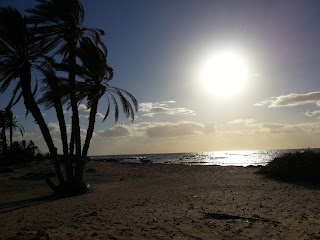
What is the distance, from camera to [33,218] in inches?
327

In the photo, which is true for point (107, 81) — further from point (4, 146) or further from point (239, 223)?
point (4, 146)

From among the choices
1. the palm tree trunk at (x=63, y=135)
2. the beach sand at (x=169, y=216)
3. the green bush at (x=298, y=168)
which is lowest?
the beach sand at (x=169, y=216)

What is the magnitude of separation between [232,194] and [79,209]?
6228 mm

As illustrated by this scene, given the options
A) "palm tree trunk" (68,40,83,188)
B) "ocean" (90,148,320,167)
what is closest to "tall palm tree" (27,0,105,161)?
"palm tree trunk" (68,40,83,188)

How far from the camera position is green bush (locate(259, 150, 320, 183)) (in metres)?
14.7

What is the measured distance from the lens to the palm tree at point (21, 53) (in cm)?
1211

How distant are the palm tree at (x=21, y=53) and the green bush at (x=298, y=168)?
12766mm

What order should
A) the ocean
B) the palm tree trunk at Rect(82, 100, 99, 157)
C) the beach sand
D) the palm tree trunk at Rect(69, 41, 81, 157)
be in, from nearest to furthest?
the beach sand
the palm tree trunk at Rect(69, 41, 81, 157)
the palm tree trunk at Rect(82, 100, 99, 157)
the ocean

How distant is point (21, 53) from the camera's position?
12586 millimetres

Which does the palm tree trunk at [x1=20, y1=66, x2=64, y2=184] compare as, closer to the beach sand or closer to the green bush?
the beach sand

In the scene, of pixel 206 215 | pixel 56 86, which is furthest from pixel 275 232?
pixel 56 86

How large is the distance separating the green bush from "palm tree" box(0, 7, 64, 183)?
1277 cm

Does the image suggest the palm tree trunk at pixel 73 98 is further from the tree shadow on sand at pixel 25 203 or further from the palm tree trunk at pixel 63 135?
the tree shadow on sand at pixel 25 203

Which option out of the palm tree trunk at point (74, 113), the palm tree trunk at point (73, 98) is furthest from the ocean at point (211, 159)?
the palm tree trunk at point (73, 98)
